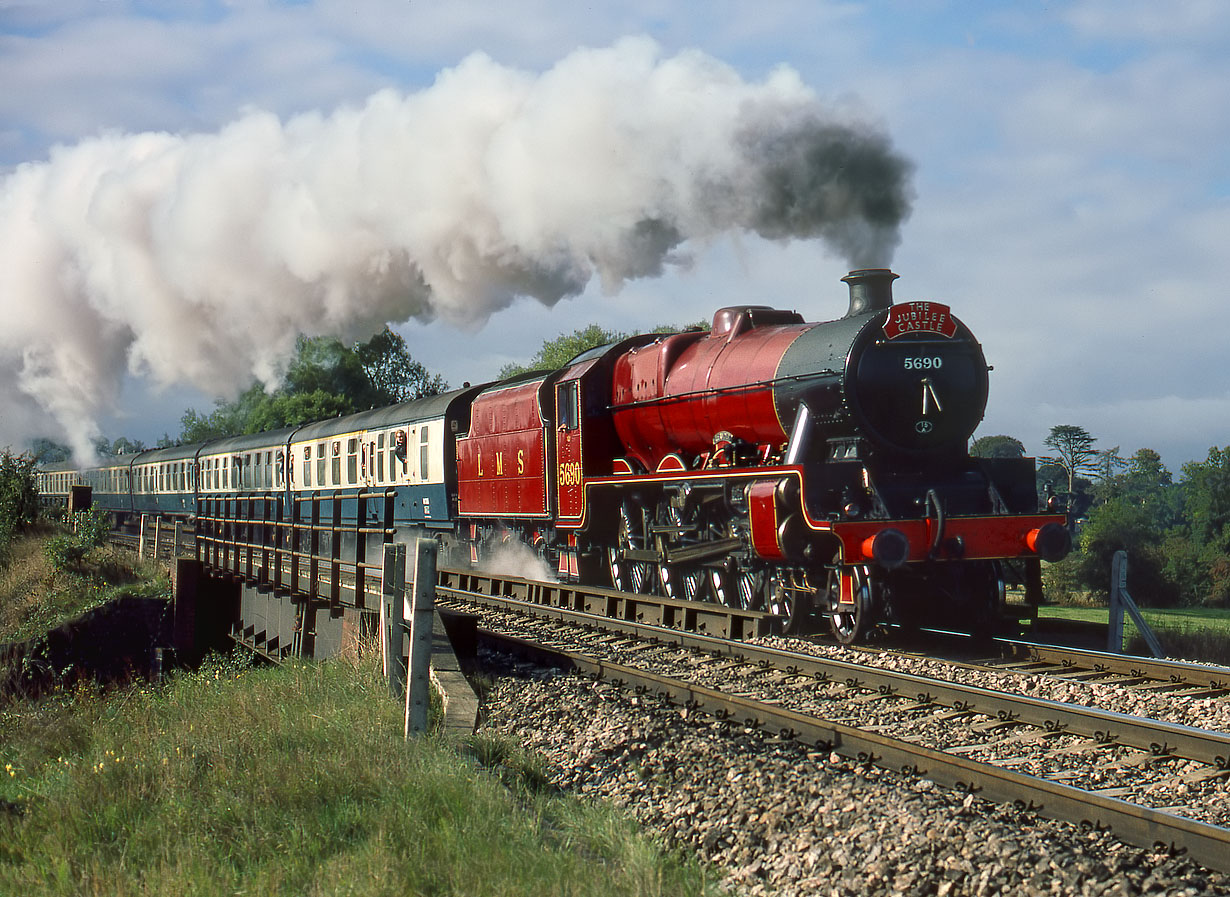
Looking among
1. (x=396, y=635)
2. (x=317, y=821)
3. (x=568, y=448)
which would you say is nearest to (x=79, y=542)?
(x=568, y=448)

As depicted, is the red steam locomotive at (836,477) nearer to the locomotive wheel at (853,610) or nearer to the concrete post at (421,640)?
the locomotive wheel at (853,610)

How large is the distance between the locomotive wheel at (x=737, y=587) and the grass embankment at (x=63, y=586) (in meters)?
14.1

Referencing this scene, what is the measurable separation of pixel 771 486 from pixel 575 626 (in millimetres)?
3340

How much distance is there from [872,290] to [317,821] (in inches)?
319

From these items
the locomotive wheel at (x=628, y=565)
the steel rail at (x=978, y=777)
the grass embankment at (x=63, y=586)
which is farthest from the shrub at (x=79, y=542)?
the steel rail at (x=978, y=777)

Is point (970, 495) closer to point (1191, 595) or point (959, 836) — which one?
point (959, 836)

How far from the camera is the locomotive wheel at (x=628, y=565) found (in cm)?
1424

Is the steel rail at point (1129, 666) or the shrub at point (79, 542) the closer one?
the steel rail at point (1129, 666)

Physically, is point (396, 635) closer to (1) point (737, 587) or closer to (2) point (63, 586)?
(1) point (737, 587)

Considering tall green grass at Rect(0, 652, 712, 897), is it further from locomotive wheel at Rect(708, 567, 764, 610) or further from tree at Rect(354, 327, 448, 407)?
tree at Rect(354, 327, 448, 407)

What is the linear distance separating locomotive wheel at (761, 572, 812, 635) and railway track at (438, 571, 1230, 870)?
1058 millimetres

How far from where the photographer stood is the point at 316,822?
5.66 metres

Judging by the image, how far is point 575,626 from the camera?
1292 centimetres

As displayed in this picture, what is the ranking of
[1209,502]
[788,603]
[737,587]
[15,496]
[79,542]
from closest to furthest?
1. [788,603]
2. [737,587]
3. [79,542]
4. [15,496]
5. [1209,502]
